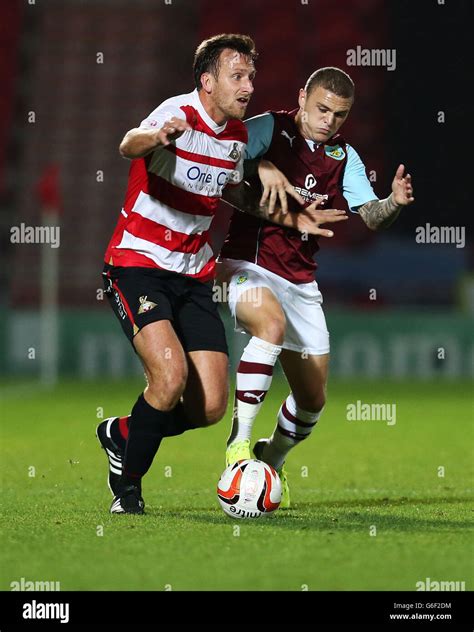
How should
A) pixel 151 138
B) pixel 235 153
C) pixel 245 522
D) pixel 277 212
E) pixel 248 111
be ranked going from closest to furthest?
pixel 151 138
pixel 245 522
pixel 235 153
pixel 277 212
pixel 248 111

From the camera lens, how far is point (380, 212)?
646cm

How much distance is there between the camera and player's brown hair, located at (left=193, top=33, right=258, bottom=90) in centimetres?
597

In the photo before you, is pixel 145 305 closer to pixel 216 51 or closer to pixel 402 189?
pixel 216 51

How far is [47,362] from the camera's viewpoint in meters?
17.9

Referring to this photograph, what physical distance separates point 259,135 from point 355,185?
626 millimetres

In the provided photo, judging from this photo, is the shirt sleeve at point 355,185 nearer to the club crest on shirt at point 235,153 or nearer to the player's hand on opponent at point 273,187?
the player's hand on opponent at point 273,187

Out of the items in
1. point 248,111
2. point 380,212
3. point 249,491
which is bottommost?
point 249,491

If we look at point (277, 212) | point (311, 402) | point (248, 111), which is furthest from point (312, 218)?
point (248, 111)

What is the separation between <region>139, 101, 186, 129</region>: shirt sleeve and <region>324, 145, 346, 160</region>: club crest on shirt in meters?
1.15

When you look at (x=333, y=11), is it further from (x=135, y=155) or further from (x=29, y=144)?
(x=135, y=155)

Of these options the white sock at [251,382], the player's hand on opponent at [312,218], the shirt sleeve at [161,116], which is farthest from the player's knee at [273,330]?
the shirt sleeve at [161,116]

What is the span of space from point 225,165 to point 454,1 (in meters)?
21.5

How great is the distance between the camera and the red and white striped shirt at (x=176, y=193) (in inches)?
233

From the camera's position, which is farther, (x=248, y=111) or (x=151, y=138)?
(x=248, y=111)
